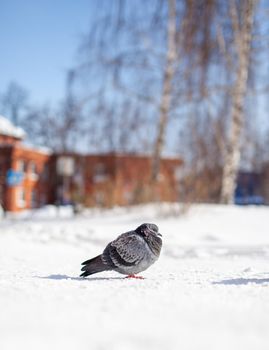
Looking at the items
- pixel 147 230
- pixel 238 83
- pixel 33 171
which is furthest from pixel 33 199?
pixel 147 230

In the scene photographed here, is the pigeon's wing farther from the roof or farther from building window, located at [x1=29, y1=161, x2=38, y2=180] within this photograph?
the roof

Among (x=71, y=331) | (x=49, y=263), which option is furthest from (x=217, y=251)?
(x=71, y=331)

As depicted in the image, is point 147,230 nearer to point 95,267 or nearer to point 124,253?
point 124,253

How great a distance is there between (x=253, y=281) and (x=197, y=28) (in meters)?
10.4

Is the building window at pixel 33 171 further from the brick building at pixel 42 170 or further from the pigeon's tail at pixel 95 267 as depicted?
the pigeon's tail at pixel 95 267

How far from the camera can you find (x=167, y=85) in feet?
53.5

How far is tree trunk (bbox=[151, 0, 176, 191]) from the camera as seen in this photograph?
1619cm

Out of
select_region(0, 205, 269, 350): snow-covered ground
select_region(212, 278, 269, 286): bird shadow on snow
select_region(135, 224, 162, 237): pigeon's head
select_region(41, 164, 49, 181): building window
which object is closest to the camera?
select_region(0, 205, 269, 350): snow-covered ground

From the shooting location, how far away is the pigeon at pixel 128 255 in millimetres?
4988

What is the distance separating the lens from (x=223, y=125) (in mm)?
19891

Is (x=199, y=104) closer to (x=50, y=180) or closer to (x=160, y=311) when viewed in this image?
(x=160, y=311)

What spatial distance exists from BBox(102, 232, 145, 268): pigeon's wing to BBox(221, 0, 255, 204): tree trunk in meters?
10.4

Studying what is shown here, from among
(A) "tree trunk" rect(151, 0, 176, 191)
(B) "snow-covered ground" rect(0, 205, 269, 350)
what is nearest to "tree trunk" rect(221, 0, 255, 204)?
(A) "tree trunk" rect(151, 0, 176, 191)

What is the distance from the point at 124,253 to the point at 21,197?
1450 inches
